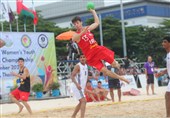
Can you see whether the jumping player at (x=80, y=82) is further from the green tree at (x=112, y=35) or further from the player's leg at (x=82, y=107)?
the green tree at (x=112, y=35)

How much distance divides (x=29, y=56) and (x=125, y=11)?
53556 millimetres

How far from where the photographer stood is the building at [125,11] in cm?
7056

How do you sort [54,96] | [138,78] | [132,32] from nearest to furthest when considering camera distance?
[54,96]
[138,78]
[132,32]

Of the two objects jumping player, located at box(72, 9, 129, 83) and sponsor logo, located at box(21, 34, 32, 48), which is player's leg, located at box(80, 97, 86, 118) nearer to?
jumping player, located at box(72, 9, 129, 83)

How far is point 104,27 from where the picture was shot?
52438mm

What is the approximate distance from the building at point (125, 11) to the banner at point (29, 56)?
46131mm

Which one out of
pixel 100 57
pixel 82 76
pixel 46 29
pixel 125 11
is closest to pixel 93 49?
pixel 100 57

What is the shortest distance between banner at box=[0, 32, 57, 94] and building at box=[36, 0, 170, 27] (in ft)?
151

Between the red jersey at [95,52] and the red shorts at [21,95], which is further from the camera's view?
the red shorts at [21,95]

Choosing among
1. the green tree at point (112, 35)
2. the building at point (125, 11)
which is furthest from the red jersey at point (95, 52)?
the building at point (125, 11)

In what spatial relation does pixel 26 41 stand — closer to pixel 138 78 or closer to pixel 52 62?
pixel 52 62

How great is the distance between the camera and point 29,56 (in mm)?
20812

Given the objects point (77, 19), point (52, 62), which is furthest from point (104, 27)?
point (77, 19)

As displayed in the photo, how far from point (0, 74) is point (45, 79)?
8.34 feet
